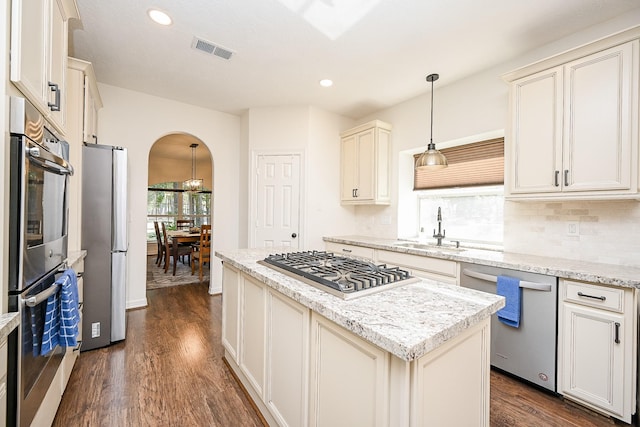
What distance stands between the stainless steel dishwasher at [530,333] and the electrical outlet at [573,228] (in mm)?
669

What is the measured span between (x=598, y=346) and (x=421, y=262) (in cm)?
129

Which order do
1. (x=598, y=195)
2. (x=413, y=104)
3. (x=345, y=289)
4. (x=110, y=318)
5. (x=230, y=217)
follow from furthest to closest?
(x=230, y=217), (x=413, y=104), (x=110, y=318), (x=598, y=195), (x=345, y=289)

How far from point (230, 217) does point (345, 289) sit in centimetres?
346

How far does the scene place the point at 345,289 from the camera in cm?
124

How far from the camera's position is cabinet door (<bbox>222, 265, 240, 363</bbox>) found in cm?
209

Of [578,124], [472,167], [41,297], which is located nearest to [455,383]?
[41,297]

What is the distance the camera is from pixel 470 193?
3246 millimetres

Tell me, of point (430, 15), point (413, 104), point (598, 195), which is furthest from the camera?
point (413, 104)

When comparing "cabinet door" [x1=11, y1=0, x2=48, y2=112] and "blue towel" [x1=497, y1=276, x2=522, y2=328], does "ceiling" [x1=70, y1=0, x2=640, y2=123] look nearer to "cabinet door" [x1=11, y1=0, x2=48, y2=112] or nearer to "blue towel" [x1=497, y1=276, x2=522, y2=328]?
"cabinet door" [x1=11, y1=0, x2=48, y2=112]

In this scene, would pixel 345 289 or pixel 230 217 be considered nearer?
pixel 345 289

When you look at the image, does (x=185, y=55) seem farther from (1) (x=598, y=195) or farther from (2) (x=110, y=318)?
(1) (x=598, y=195)

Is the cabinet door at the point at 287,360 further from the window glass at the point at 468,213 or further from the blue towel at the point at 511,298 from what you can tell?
the window glass at the point at 468,213

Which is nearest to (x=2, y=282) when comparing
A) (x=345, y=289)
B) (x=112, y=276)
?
(x=345, y=289)

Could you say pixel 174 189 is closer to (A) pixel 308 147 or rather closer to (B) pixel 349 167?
(A) pixel 308 147
